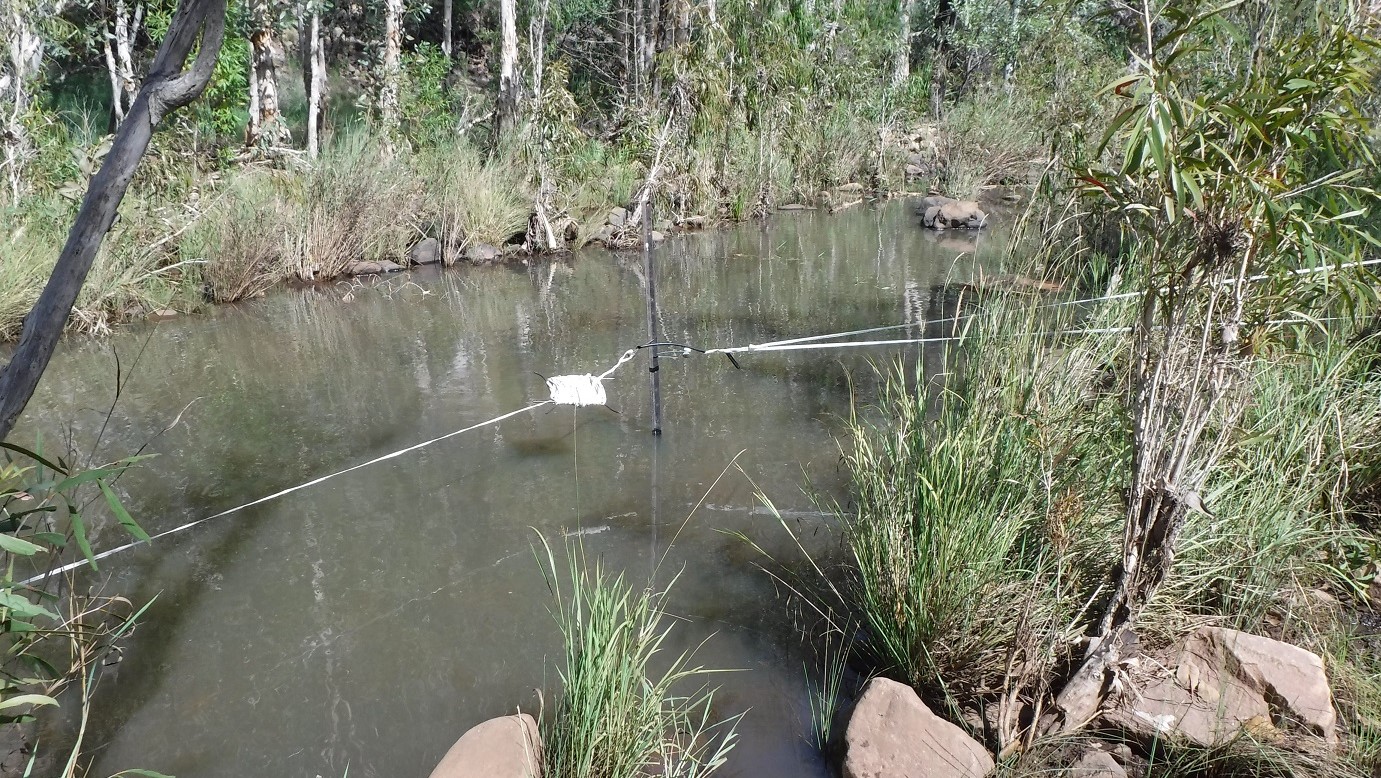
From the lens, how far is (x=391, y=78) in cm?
1098

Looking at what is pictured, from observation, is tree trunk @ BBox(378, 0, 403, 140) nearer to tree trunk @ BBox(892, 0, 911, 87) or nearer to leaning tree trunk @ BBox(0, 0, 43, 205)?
leaning tree trunk @ BBox(0, 0, 43, 205)

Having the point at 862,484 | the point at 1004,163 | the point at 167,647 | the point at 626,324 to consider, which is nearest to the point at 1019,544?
the point at 862,484

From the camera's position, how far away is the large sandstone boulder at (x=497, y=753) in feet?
7.31

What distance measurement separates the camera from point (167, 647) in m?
3.08

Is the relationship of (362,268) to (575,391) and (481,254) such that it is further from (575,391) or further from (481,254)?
(575,391)

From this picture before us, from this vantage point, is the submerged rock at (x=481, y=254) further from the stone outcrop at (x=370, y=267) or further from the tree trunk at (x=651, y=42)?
the tree trunk at (x=651, y=42)

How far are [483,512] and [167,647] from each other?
4.29ft

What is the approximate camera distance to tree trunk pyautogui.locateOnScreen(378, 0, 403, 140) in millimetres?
10516

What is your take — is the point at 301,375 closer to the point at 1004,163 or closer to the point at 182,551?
the point at 182,551

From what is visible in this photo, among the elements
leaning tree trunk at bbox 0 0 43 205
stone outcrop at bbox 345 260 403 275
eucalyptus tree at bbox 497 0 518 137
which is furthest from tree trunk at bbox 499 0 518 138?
leaning tree trunk at bbox 0 0 43 205

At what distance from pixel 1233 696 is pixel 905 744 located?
0.86m

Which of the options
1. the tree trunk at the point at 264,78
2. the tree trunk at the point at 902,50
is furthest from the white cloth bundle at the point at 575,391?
the tree trunk at the point at 902,50

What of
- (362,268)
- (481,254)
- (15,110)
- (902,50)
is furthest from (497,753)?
(902,50)

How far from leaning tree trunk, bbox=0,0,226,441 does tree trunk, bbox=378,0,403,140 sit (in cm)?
907
